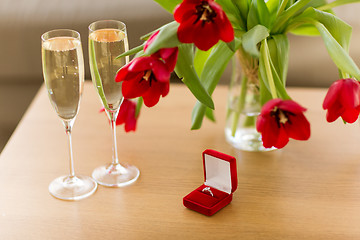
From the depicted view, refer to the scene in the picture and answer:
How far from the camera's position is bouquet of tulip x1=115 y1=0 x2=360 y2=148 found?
879 millimetres

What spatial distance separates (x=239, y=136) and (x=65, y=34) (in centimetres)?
46

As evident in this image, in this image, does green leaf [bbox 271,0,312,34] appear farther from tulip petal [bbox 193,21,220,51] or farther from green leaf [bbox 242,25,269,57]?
tulip petal [bbox 193,21,220,51]

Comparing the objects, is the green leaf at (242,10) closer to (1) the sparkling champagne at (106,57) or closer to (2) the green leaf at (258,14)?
(2) the green leaf at (258,14)

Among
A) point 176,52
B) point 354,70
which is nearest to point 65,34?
point 176,52

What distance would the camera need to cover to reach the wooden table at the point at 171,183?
1.02 m

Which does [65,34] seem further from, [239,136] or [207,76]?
[239,136]

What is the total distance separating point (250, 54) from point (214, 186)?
312mm

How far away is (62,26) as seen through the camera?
208 cm

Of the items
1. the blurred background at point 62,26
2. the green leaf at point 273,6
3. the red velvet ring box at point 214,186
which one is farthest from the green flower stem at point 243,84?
the blurred background at point 62,26

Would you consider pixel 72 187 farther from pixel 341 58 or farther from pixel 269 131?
pixel 341 58

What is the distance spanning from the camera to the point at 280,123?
2.99ft

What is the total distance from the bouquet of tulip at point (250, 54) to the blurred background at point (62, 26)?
0.81m

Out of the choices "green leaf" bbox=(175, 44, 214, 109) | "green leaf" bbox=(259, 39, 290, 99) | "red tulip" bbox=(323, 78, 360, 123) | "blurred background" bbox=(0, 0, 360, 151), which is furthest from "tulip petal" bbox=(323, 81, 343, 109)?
"blurred background" bbox=(0, 0, 360, 151)

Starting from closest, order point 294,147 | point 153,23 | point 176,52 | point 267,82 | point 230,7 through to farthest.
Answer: point 176,52
point 267,82
point 230,7
point 294,147
point 153,23
